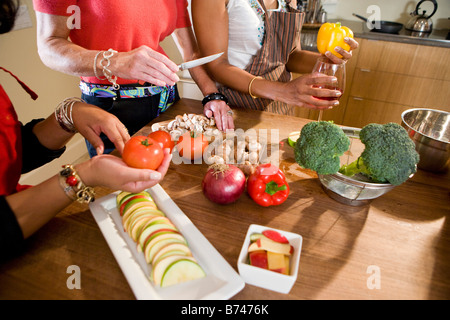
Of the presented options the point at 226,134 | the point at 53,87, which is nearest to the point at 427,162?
the point at 226,134

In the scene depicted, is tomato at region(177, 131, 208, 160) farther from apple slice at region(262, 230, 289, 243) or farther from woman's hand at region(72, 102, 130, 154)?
apple slice at region(262, 230, 289, 243)

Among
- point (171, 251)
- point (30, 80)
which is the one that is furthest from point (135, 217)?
point (30, 80)

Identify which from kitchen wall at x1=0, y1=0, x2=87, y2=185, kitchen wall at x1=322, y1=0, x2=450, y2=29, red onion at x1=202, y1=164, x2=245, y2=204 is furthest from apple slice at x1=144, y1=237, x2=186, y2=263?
kitchen wall at x1=322, y1=0, x2=450, y2=29

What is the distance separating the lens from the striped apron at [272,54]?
1.51 m

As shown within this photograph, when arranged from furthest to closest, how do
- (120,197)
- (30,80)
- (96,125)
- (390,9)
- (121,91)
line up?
(390,9) → (30,80) → (121,91) → (96,125) → (120,197)

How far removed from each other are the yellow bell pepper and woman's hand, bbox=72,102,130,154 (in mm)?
844

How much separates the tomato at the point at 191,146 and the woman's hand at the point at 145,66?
23cm

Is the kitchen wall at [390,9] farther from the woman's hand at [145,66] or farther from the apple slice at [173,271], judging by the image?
the apple slice at [173,271]

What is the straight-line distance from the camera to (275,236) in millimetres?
743

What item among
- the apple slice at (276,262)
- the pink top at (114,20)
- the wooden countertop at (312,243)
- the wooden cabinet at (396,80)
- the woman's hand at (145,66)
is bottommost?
the wooden cabinet at (396,80)

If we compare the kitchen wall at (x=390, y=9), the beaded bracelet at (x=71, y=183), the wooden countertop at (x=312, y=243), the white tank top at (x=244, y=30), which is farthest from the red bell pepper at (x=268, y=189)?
the kitchen wall at (x=390, y=9)

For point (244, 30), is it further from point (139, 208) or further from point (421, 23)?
point (421, 23)

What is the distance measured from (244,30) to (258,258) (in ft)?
4.01

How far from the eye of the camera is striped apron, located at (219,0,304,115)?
151cm
